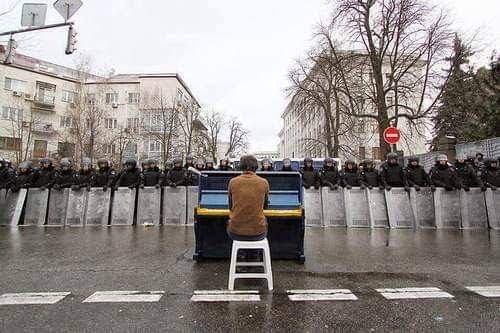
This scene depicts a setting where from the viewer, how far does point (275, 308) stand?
3617 mm

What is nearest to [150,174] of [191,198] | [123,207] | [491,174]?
[123,207]

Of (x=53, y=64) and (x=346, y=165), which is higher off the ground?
(x=53, y=64)

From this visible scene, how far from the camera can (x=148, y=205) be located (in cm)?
1059

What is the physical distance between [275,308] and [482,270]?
3.78 metres

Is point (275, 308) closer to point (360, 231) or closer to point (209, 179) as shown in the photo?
point (209, 179)

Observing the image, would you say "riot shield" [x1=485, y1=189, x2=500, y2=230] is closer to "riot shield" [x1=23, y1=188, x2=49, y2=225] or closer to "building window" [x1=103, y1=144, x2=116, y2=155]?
"riot shield" [x1=23, y1=188, x2=49, y2=225]

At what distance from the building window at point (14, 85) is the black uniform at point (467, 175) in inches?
1872

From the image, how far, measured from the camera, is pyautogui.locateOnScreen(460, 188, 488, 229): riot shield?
32.4ft

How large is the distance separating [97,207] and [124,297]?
24.6 feet

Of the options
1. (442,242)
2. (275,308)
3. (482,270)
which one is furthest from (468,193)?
(275,308)

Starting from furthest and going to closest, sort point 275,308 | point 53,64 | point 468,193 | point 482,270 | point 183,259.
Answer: point 53,64, point 468,193, point 183,259, point 482,270, point 275,308

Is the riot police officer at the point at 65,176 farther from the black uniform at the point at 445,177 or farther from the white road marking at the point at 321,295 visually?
the black uniform at the point at 445,177

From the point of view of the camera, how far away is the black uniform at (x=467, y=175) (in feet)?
33.5

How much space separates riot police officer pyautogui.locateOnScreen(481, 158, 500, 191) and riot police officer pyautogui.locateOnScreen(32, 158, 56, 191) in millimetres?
14317
